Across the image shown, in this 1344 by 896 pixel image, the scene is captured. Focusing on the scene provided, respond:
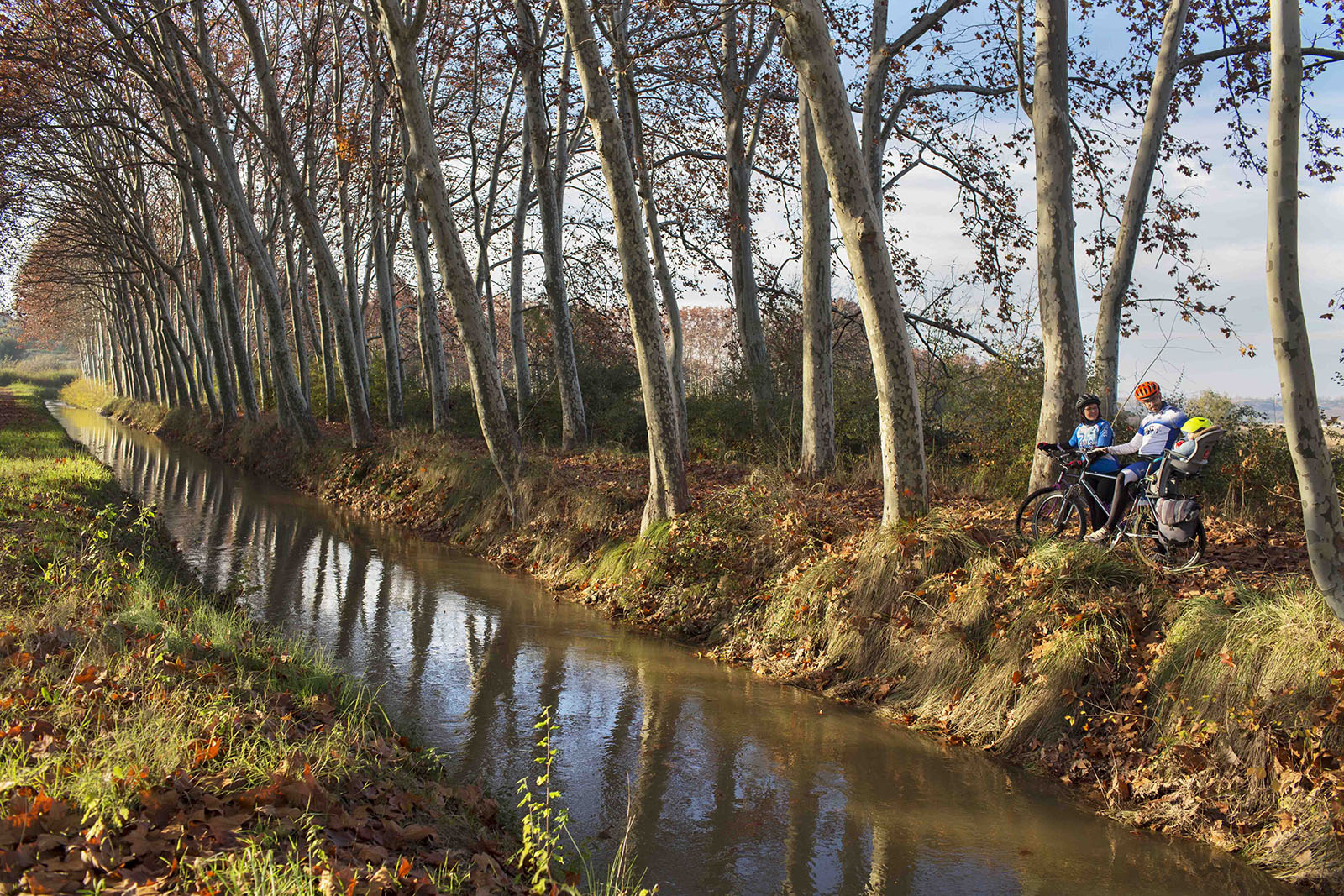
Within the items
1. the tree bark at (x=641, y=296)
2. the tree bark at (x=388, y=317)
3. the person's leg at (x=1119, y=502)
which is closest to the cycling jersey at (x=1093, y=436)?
the person's leg at (x=1119, y=502)

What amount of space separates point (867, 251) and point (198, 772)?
628cm

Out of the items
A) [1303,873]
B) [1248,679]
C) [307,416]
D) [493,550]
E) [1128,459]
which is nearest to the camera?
[1303,873]

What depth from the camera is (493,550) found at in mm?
12719

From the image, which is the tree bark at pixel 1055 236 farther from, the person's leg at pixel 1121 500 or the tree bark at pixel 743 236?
the tree bark at pixel 743 236

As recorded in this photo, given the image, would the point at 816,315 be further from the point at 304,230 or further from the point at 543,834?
the point at 304,230

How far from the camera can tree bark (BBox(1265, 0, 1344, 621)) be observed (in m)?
5.11

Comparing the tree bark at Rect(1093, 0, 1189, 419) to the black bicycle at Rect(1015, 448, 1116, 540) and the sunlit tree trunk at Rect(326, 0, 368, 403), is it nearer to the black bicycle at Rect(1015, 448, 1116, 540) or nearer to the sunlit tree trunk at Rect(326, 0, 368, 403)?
the black bicycle at Rect(1015, 448, 1116, 540)

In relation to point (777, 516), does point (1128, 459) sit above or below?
above

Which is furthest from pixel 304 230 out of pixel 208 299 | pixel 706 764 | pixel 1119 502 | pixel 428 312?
pixel 1119 502

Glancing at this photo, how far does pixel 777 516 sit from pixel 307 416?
15.2 meters

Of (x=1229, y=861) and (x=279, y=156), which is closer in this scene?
(x=1229, y=861)

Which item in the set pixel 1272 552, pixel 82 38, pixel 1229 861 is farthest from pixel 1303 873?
pixel 82 38

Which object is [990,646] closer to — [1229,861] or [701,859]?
[1229,861]

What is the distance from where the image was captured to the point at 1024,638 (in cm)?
659
